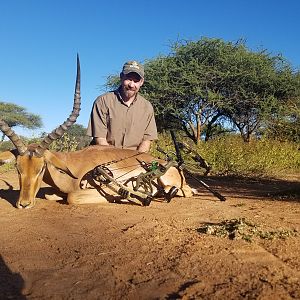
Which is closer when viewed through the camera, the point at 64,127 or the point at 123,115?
the point at 64,127

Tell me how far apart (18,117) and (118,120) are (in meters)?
22.5

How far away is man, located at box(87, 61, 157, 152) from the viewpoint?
20.4 feet

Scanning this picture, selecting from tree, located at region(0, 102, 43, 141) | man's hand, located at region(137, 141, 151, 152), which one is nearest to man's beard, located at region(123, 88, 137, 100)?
man's hand, located at region(137, 141, 151, 152)

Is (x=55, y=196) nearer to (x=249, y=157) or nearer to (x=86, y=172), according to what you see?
(x=86, y=172)

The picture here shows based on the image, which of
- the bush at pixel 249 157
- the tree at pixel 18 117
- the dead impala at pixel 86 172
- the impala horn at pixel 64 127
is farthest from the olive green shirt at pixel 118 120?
the tree at pixel 18 117

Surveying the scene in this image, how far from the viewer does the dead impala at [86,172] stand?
16.0 feet

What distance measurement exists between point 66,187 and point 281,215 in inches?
104

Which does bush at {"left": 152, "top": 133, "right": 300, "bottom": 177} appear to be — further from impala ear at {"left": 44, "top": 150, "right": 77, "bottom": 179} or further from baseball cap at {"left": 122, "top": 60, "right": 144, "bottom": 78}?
impala ear at {"left": 44, "top": 150, "right": 77, "bottom": 179}

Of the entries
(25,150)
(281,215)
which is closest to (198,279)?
(281,215)

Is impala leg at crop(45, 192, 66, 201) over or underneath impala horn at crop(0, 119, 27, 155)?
underneath

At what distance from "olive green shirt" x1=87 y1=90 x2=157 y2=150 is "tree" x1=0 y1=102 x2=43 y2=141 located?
21839 mm

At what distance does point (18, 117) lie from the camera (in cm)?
2725

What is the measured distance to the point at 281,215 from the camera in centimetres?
433

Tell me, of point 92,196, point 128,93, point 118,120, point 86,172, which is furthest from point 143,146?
point 92,196
